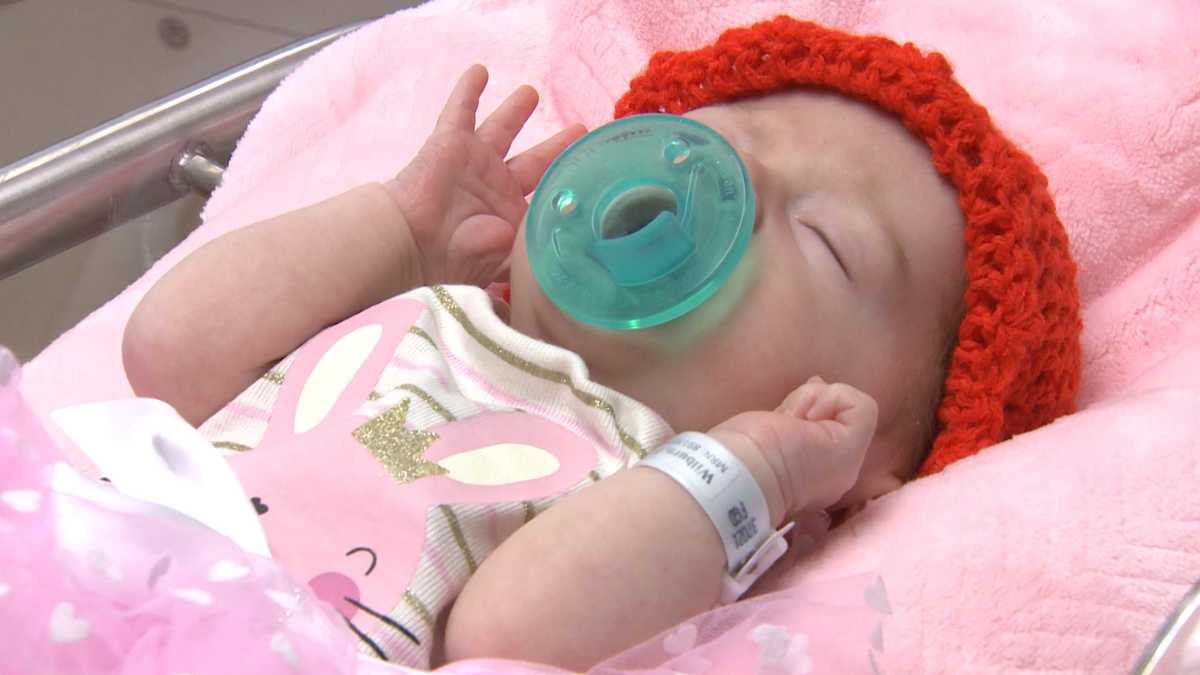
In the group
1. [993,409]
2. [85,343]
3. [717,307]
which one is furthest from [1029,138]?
[85,343]

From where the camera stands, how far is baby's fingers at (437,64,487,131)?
95cm

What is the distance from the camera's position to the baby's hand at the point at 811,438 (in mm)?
710

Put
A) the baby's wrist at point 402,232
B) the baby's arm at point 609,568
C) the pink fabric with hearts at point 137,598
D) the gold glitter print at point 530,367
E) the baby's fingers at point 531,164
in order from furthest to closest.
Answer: the baby's fingers at point 531,164
the baby's wrist at point 402,232
the gold glitter print at point 530,367
the baby's arm at point 609,568
the pink fabric with hearts at point 137,598

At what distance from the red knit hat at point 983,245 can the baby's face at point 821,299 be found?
0.7 inches

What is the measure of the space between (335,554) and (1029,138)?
2.33 feet

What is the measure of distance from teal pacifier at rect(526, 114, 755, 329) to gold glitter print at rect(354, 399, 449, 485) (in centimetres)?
14

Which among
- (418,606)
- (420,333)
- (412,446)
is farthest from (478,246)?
(418,606)

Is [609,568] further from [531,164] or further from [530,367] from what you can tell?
[531,164]

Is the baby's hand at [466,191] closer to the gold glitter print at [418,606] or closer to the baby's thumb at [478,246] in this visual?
the baby's thumb at [478,246]

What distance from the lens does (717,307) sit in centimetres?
78

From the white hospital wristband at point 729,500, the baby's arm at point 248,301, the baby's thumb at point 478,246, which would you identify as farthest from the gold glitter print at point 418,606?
the baby's thumb at point 478,246

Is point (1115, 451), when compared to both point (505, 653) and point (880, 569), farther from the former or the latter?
point (505, 653)

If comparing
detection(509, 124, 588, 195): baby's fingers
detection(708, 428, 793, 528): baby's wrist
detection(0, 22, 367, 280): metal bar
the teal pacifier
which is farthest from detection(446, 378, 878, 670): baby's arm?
detection(0, 22, 367, 280): metal bar

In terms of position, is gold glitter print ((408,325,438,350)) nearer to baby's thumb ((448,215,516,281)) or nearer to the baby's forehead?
baby's thumb ((448,215,516,281))
